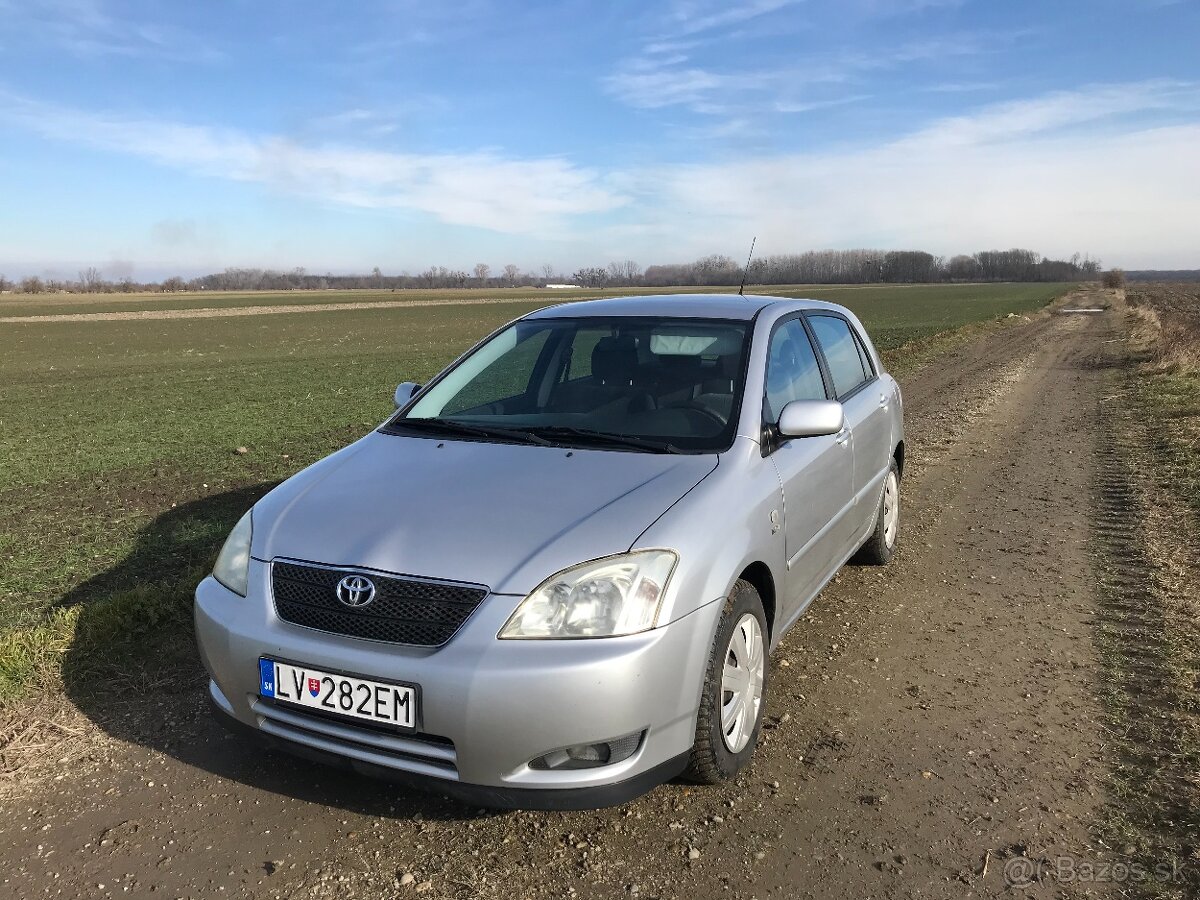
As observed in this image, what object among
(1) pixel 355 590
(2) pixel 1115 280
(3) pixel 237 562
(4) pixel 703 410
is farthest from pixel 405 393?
(2) pixel 1115 280

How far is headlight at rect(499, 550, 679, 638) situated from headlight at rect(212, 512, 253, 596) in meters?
1.05

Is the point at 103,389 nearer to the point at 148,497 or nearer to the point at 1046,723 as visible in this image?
the point at 148,497

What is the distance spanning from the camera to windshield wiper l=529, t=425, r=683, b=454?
125 inches

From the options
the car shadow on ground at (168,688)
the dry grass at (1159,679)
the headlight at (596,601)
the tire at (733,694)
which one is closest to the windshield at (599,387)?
the tire at (733,694)

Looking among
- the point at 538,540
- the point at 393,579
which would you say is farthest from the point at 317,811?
the point at 538,540

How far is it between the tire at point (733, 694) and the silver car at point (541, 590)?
0.03 feet

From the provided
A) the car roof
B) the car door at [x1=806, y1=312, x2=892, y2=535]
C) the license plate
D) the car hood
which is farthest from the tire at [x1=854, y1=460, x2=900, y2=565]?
the license plate

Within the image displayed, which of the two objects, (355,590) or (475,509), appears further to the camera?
(475,509)

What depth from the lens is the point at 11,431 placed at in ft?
38.6

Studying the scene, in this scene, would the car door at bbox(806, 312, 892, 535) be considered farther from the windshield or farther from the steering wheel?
the steering wheel

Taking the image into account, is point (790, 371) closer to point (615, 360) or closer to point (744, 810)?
point (615, 360)

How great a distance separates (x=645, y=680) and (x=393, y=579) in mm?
816

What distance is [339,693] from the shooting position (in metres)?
2.49

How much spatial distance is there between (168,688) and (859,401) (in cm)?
380
